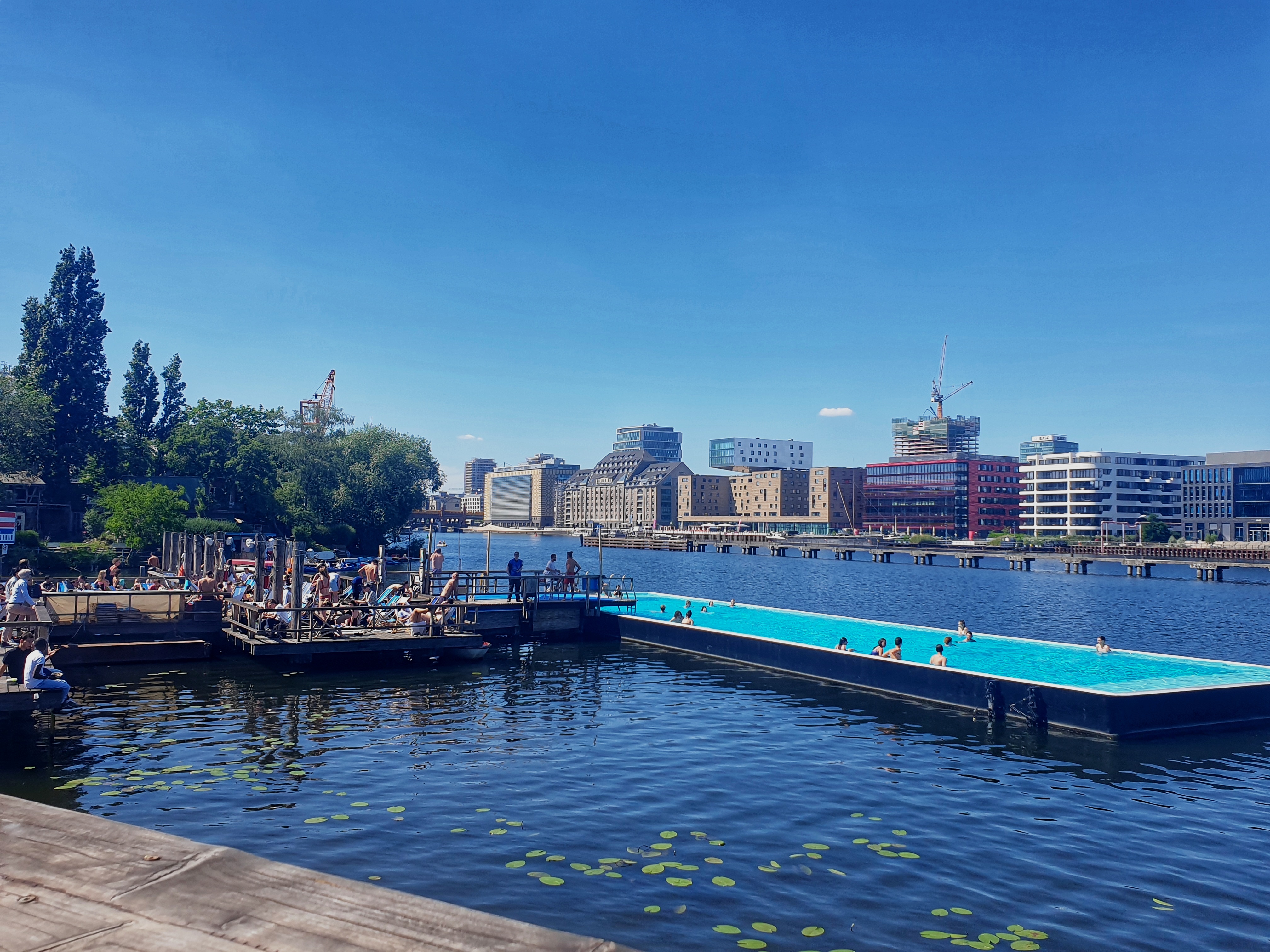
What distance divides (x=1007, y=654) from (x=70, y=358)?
91.4 metres

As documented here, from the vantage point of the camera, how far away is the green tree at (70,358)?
82.4 meters

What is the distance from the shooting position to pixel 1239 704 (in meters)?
23.8

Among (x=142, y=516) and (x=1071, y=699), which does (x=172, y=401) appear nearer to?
(x=142, y=516)

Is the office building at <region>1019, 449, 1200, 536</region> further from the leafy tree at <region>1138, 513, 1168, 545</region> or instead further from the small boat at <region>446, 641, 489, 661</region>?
the small boat at <region>446, 641, 489, 661</region>

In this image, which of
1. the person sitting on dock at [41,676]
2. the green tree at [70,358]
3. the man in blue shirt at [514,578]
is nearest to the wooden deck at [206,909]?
the person sitting on dock at [41,676]

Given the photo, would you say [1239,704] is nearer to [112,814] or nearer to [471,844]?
[471,844]

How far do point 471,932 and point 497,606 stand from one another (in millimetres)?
33650

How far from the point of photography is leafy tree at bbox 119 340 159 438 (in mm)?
108375

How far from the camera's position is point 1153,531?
16200cm

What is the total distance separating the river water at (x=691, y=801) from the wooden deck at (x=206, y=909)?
7.74 meters

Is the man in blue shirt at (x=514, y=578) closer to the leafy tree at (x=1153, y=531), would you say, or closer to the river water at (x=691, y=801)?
the river water at (x=691, y=801)

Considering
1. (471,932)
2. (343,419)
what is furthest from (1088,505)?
(471,932)

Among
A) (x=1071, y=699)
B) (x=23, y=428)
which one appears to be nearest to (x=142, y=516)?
(x=23, y=428)

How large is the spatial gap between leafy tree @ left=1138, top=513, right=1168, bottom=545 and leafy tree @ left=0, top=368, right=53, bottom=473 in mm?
168576
